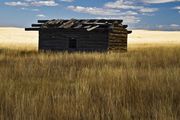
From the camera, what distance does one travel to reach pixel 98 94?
23.5ft

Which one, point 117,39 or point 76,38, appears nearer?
point 76,38

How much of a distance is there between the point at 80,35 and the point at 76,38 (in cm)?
43

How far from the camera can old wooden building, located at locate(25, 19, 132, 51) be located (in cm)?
2875

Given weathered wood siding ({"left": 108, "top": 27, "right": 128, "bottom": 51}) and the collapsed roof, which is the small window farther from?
weathered wood siding ({"left": 108, "top": 27, "right": 128, "bottom": 51})

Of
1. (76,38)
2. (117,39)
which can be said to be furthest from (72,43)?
(117,39)

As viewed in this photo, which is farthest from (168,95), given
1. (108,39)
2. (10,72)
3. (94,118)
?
(108,39)

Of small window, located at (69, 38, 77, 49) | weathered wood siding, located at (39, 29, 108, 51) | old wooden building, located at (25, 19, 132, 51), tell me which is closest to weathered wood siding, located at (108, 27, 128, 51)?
old wooden building, located at (25, 19, 132, 51)

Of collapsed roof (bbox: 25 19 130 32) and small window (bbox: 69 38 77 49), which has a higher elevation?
collapsed roof (bbox: 25 19 130 32)

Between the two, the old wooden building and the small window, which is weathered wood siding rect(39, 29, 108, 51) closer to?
the old wooden building

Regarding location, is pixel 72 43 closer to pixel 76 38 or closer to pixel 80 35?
pixel 76 38

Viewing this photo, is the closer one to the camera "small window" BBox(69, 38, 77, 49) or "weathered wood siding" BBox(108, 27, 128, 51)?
"weathered wood siding" BBox(108, 27, 128, 51)

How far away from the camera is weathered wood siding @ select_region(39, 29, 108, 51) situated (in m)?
28.9

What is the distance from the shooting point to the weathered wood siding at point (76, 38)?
28.9 m

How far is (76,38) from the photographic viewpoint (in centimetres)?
2956
